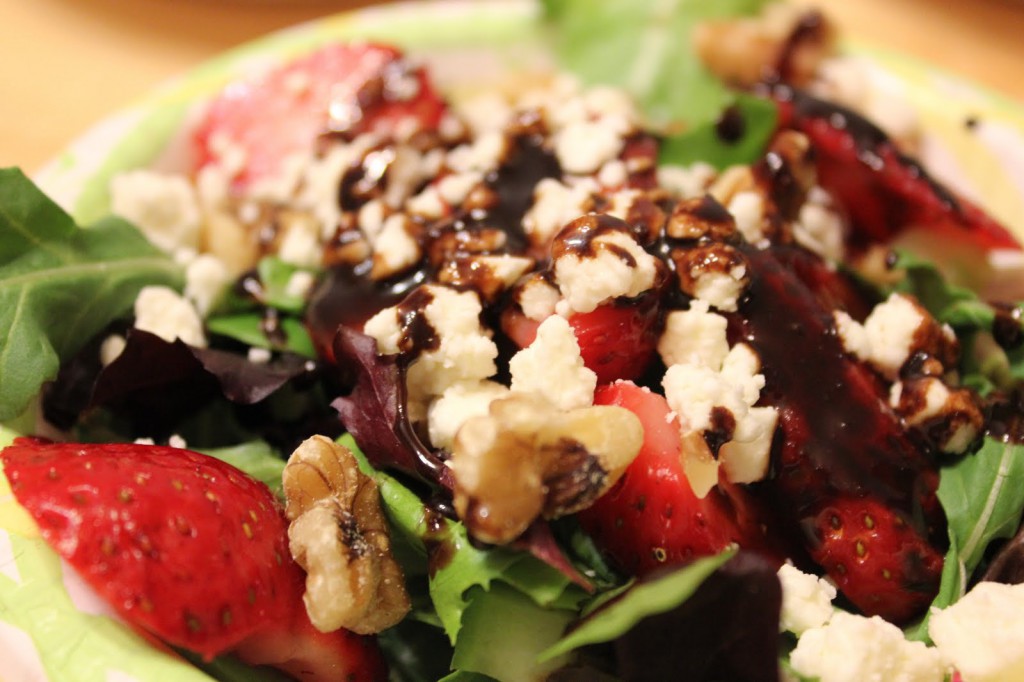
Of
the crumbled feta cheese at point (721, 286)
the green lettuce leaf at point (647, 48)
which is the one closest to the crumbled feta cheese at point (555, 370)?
the crumbled feta cheese at point (721, 286)

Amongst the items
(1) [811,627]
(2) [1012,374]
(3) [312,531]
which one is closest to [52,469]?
(3) [312,531]

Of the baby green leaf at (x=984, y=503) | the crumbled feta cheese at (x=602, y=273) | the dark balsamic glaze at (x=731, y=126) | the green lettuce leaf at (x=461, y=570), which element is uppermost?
the crumbled feta cheese at (x=602, y=273)

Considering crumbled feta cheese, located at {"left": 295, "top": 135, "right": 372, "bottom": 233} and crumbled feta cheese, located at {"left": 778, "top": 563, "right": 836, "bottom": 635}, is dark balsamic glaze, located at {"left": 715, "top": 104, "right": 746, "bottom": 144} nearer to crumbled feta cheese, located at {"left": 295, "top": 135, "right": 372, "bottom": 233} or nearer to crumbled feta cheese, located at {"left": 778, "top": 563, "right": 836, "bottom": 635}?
crumbled feta cheese, located at {"left": 295, "top": 135, "right": 372, "bottom": 233}

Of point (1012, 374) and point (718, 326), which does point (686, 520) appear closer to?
point (718, 326)

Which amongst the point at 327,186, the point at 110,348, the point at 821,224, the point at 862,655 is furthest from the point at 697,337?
the point at 110,348

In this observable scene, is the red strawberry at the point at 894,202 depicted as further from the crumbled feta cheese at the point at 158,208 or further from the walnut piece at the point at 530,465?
the crumbled feta cheese at the point at 158,208

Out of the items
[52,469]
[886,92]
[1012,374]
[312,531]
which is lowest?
[1012,374]

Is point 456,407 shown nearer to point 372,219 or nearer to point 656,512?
point 656,512
